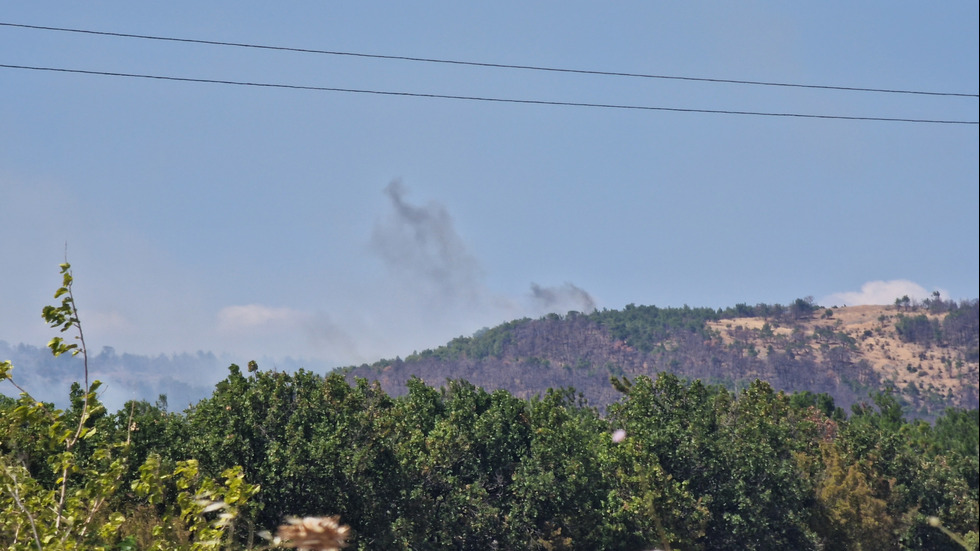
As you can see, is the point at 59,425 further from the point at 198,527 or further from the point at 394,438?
the point at 394,438

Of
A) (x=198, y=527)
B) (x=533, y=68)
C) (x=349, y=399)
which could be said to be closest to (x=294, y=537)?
(x=198, y=527)

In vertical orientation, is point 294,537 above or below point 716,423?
below

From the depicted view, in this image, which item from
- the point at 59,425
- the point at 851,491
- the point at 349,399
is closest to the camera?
the point at 59,425

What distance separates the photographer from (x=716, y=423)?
43281 millimetres

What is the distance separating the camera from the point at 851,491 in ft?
137

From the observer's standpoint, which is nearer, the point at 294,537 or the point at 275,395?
the point at 294,537

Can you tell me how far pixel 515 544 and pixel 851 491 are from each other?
51.8 ft

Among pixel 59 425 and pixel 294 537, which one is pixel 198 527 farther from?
pixel 294 537

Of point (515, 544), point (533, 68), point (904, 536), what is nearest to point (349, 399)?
point (515, 544)

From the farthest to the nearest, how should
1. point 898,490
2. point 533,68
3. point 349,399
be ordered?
point 898,490 → point 349,399 → point 533,68

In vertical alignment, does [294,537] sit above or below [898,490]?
below

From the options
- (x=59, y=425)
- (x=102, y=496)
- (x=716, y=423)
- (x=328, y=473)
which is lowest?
(x=102, y=496)

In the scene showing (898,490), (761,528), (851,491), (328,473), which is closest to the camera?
(328,473)

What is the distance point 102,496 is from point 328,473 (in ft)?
87.0
